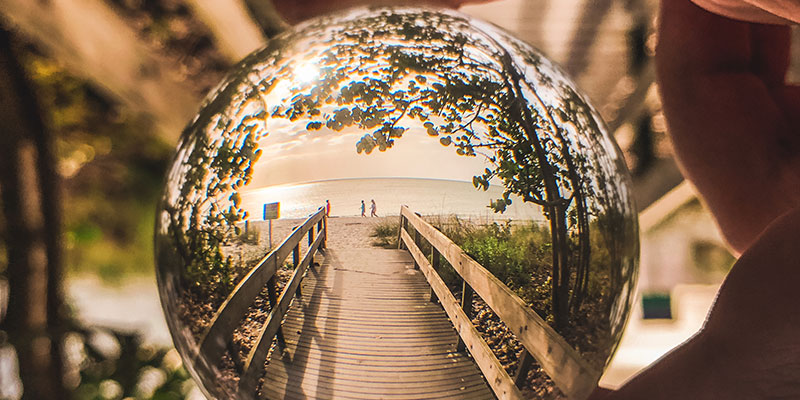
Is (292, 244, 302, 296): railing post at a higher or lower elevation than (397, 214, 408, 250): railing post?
lower

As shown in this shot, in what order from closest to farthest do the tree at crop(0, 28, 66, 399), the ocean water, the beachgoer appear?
the ocean water, the beachgoer, the tree at crop(0, 28, 66, 399)

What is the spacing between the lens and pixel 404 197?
1.18ft

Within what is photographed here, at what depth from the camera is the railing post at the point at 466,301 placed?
1.25 ft

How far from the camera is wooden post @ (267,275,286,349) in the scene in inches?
15.0

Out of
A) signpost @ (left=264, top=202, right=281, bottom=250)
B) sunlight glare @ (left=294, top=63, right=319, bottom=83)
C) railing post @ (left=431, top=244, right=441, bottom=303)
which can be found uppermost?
sunlight glare @ (left=294, top=63, right=319, bottom=83)

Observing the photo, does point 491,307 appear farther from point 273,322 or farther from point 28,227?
point 28,227

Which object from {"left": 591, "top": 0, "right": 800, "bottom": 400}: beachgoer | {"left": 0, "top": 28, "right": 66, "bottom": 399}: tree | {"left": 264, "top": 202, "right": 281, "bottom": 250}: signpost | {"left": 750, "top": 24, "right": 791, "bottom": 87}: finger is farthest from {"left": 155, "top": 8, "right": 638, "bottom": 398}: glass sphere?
{"left": 0, "top": 28, "right": 66, "bottom": 399}: tree

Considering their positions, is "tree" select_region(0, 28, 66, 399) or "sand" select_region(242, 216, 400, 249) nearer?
"sand" select_region(242, 216, 400, 249)

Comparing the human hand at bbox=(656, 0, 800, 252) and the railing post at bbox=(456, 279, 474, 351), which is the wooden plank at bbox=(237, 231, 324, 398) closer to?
the railing post at bbox=(456, 279, 474, 351)

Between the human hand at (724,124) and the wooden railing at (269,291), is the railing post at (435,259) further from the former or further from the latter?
the human hand at (724,124)

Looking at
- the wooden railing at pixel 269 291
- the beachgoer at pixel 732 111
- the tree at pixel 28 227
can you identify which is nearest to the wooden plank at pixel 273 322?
the wooden railing at pixel 269 291

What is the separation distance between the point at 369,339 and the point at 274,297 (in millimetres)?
88

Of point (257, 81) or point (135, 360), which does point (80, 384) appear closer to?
point (135, 360)

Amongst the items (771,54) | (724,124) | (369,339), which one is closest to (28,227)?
(369,339)
